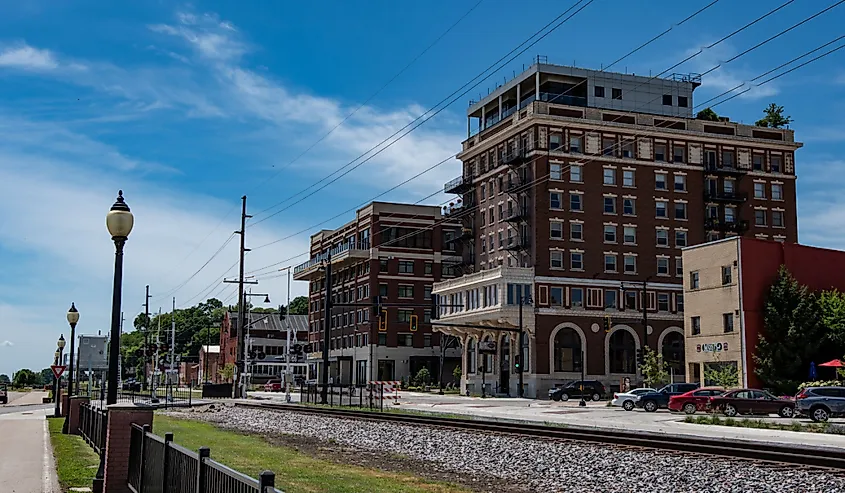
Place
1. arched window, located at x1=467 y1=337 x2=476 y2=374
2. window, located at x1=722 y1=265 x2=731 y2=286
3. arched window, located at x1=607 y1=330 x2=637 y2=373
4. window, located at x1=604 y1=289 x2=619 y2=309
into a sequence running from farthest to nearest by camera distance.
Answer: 1. arched window, located at x1=467 y1=337 x2=476 y2=374
2. window, located at x1=604 y1=289 x2=619 y2=309
3. arched window, located at x1=607 y1=330 x2=637 y2=373
4. window, located at x1=722 y1=265 x2=731 y2=286

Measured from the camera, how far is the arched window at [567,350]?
8469 centimetres

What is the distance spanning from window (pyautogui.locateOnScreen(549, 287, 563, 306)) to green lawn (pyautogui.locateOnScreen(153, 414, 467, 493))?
201 ft

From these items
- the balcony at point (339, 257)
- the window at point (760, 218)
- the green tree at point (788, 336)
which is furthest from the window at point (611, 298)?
the balcony at point (339, 257)

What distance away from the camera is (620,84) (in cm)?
9606

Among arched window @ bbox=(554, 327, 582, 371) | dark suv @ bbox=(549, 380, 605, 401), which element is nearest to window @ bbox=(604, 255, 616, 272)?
arched window @ bbox=(554, 327, 582, 371)

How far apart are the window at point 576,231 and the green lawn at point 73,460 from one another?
204ft

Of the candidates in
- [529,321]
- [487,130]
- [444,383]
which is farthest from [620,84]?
[444,383]

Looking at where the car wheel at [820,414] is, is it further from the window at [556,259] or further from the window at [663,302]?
the window at [663,302]

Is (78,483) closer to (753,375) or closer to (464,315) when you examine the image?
(753,375)

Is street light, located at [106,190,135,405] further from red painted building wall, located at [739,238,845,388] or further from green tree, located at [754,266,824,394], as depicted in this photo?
red painted building wall, located at [739,238,845,388]

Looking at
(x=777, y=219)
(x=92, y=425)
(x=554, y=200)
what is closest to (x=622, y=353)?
(x=554, y=200)

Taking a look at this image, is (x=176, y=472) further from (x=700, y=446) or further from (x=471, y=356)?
(x=471, y=356)

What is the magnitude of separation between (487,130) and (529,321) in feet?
77.3

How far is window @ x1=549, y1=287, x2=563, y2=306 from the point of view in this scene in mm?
85750
